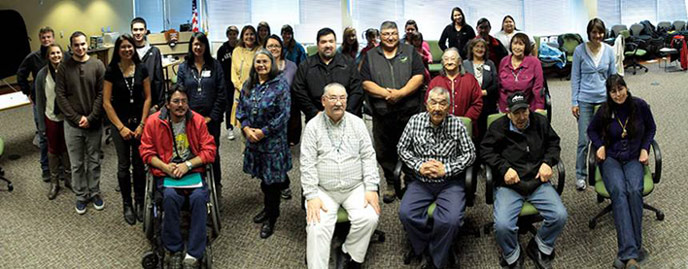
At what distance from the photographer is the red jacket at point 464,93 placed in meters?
3.82

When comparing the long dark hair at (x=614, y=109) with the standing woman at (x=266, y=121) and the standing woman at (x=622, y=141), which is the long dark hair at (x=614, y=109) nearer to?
the standing woman at (x=622, y=141)

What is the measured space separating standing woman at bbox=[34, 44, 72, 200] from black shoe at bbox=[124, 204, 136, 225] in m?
0.93

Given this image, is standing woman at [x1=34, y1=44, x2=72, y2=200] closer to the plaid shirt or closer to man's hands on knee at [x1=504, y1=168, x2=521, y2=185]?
the plaid shirt

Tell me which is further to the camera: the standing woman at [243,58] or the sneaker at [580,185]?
the standing woman at [243,58]

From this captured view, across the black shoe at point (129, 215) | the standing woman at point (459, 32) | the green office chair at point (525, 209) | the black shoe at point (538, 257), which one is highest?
the standing woman at point (459, 32)

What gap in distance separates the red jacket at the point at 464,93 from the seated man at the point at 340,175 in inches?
36.6

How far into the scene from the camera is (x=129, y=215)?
3.87m

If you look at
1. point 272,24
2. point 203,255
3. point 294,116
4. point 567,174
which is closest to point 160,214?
point 203,255

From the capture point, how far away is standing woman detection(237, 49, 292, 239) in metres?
3.41

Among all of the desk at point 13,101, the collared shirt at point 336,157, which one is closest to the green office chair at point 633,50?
the collared shirt at point 336,157

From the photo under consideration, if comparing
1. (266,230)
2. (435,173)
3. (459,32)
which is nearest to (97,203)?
(266,230)

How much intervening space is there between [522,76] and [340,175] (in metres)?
1.81

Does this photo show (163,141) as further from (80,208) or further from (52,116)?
(52,116)

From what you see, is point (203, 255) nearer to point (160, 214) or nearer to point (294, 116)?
point (160, 214)
